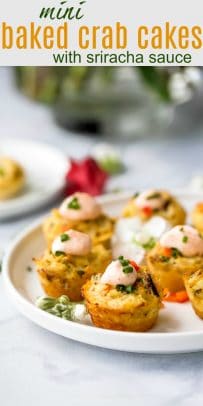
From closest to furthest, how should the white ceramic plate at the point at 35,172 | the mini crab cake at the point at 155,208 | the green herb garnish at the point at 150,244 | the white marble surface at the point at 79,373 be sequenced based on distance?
the white marble surface at the point at 79,373 < the green herb garnish at the point at 150,244 < the mini crab cake at the point at 155,208 < the white ceramic plate at the point at 35,172

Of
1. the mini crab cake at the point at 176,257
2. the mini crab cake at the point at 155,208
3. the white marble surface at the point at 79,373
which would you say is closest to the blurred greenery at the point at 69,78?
the mini crab cake at the point at 155,208

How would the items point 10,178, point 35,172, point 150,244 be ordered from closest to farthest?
point 150,244 → point 10,178 → point 35,172

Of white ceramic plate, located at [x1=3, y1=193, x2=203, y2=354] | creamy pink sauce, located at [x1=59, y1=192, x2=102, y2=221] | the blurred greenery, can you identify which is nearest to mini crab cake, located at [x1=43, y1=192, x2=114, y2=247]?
creamy pink sauce, located at [x1=59, y1=192, x2=102, y2=221]

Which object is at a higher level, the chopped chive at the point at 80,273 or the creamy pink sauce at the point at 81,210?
the creamy pink sauce at the point at 81,210

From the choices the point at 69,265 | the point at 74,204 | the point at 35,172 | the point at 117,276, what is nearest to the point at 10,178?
the point at 35,172

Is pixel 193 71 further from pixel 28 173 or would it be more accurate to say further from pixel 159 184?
pixel 28 173

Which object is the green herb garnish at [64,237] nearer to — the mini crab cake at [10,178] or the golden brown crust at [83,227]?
the golden brown crust at [83,227]

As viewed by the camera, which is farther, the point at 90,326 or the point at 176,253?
the point at 176,253

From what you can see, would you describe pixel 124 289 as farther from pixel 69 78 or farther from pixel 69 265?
pixel 69 78
